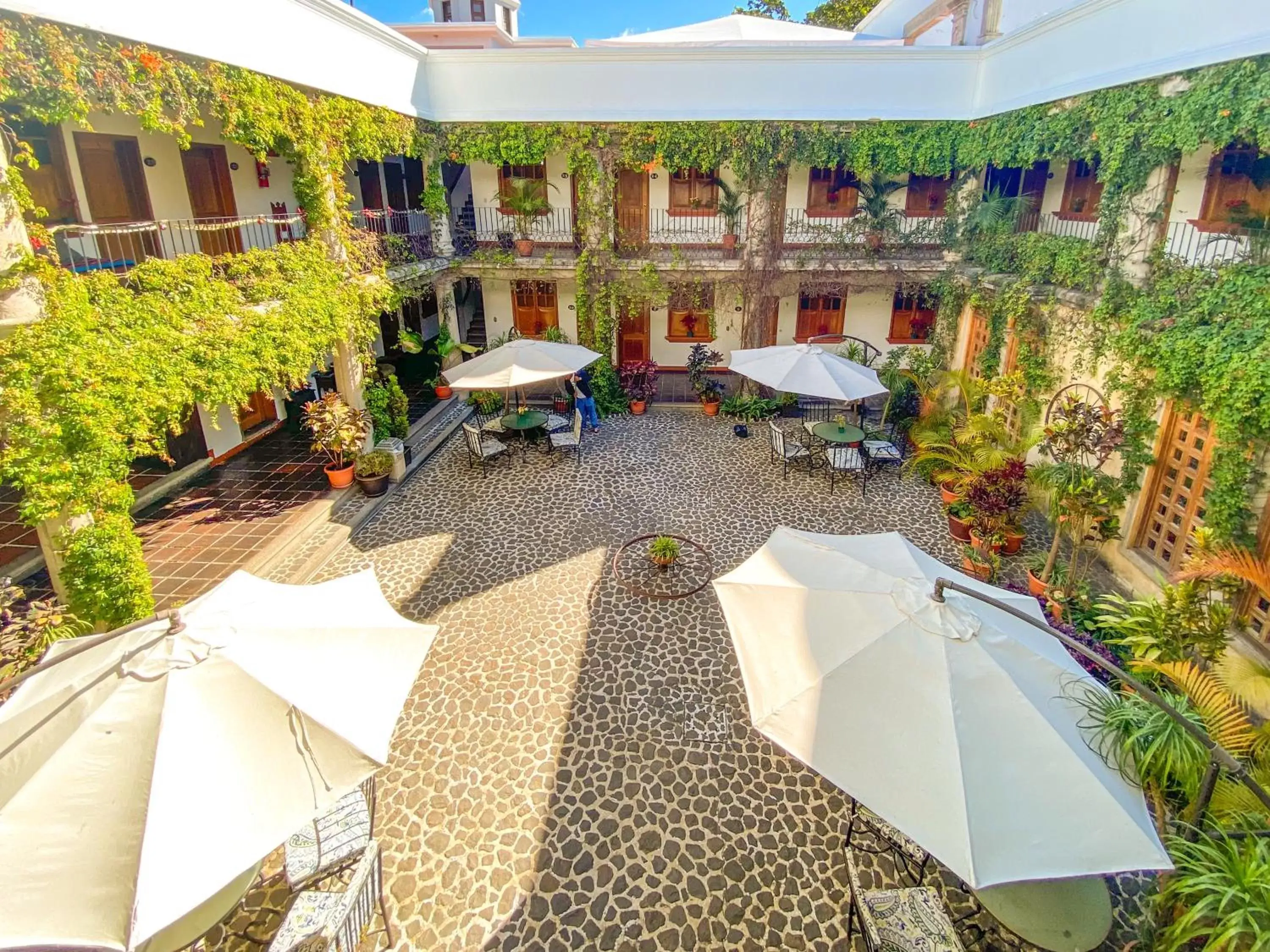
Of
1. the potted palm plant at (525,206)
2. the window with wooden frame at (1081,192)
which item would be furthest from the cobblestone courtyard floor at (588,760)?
the potted palm plant at (525,206)

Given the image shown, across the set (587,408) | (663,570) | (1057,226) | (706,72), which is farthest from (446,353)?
(1057,226)

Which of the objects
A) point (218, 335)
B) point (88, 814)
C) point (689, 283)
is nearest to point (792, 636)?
point (88, 814)

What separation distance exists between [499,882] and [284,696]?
274 centimetres

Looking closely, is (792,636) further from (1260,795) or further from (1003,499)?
(1003,499)

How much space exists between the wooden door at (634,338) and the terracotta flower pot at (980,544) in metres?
10.9

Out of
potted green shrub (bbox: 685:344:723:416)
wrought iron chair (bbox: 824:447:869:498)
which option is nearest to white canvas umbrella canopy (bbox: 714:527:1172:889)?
wrought iron chair (bbox: 824:447:869:498)

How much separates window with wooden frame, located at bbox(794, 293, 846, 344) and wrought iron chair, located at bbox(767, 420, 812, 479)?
602cm

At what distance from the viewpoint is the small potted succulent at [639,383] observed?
17.3 m

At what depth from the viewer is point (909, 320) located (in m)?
19.0

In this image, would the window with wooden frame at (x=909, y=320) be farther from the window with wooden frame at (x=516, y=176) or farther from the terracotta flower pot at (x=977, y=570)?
the window with wooden frame at (x=516, y=176)

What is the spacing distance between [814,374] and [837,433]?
1.74 meters

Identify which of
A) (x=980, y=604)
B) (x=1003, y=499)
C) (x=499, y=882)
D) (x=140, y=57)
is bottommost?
(x=499, y=882)

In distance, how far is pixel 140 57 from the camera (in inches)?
308

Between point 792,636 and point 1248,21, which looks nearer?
point 792,636
